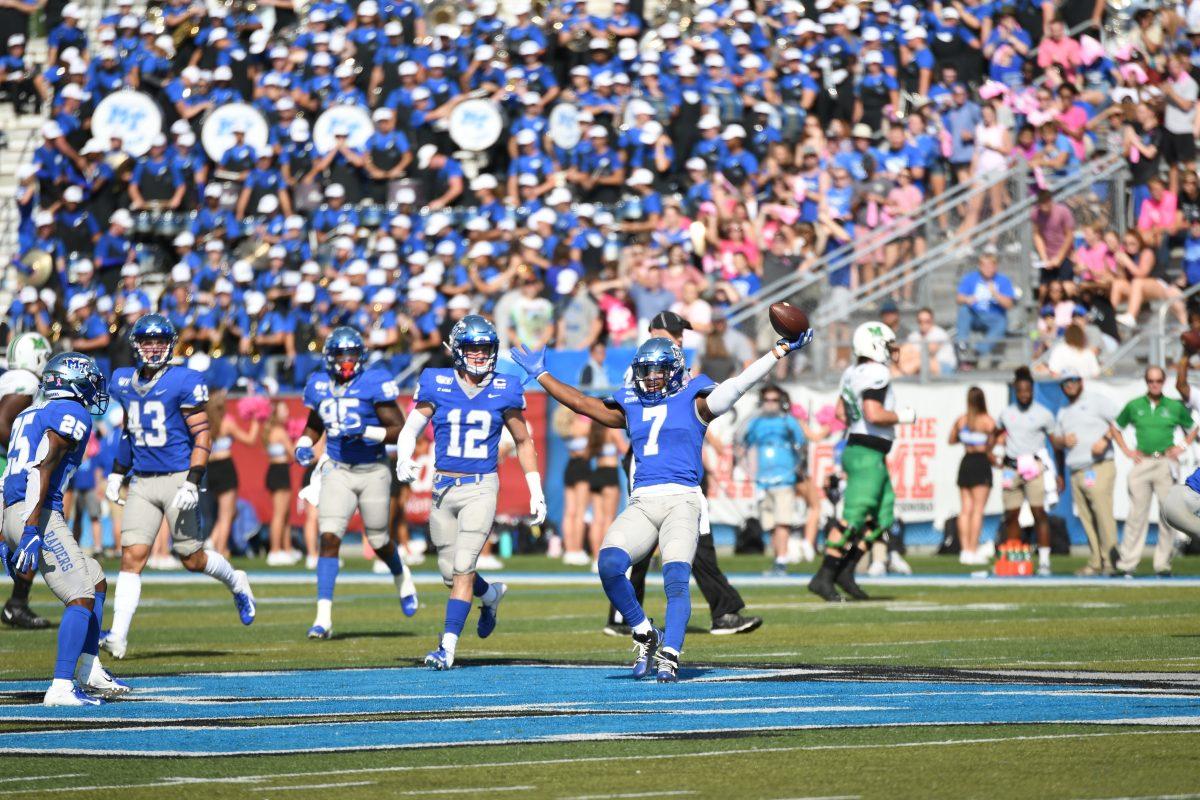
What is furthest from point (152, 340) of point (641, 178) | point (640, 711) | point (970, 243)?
point (641, 178)

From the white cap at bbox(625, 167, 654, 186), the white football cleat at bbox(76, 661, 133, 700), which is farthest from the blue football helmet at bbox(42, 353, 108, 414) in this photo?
the white cap at bbox(625, 167, 654, 186)

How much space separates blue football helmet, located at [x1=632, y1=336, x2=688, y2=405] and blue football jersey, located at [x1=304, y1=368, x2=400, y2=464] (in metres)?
3.60

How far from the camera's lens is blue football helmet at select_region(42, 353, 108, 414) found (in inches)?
396

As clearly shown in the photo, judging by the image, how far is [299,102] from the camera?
28.3 m

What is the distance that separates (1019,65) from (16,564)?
57.8ft

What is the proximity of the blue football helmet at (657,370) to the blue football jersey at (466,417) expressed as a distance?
1259mm

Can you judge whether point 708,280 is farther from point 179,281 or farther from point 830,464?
point 179,281

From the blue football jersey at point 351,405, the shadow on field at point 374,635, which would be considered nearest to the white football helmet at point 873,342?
the blue football jersey at point 351,405

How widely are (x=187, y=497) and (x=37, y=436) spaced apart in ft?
9.12

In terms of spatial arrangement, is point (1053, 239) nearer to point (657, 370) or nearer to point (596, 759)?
point (657, 370)

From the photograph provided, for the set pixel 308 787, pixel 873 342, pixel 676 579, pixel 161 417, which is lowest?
pixel 308 787

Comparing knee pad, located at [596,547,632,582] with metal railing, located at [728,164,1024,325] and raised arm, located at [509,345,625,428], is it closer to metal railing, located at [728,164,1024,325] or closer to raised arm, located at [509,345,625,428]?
raised arm, located at [509,345,625,428]

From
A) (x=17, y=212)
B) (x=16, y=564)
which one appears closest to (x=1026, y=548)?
(x=16, y=564)

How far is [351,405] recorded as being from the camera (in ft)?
46.1
